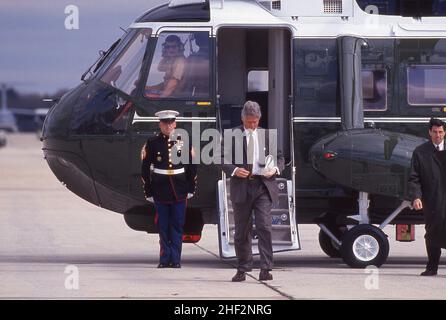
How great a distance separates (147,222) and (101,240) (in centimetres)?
394

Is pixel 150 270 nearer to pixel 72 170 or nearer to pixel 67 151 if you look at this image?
pixel 72 170

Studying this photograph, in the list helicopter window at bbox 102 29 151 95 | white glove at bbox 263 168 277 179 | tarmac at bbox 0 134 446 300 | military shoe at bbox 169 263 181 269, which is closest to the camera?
tarmac at bbox 0 134 446 300

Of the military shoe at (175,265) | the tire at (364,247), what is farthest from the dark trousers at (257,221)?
the tire at (364,247)

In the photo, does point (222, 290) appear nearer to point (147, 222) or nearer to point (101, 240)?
point (147, 222)

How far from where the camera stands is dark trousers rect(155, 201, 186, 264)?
49.4 ft

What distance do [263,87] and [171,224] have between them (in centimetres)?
247

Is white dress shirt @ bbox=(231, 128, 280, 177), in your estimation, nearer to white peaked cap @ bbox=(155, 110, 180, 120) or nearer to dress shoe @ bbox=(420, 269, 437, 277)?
white peaked cap @ bbox=(155, 110, 180, 120)

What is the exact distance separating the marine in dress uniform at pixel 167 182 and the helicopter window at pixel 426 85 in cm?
278

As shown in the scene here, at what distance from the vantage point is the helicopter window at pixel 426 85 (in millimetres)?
15805

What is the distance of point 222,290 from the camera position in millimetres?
12820

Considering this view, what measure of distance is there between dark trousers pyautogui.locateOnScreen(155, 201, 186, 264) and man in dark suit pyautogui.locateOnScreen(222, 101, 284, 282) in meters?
1.33

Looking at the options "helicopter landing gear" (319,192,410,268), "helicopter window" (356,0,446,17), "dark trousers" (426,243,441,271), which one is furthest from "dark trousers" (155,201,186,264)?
"helicopter window" (356,0,446,17)

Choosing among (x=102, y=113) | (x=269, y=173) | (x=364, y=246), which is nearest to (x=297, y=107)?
(x=364, y=246)
